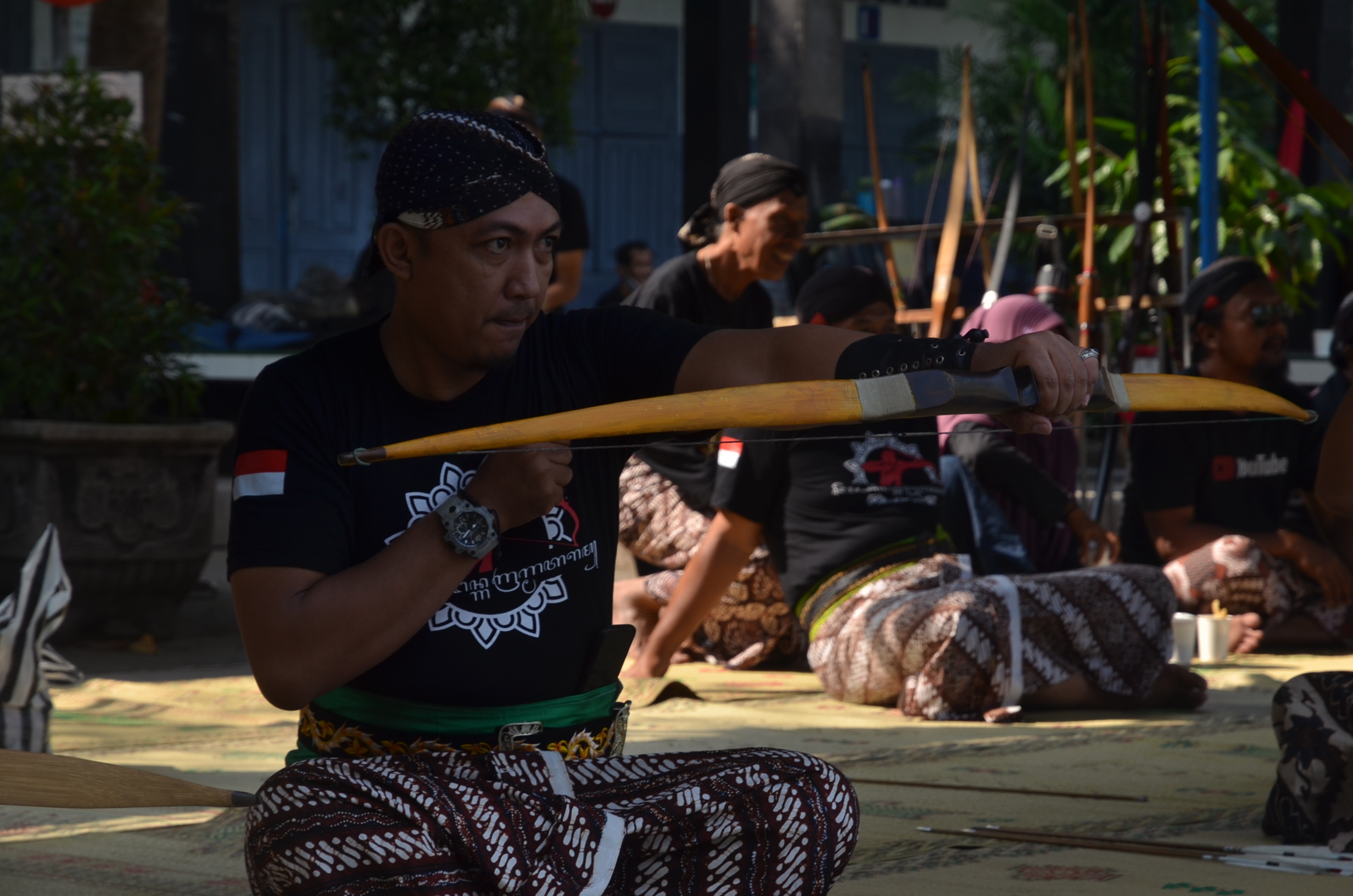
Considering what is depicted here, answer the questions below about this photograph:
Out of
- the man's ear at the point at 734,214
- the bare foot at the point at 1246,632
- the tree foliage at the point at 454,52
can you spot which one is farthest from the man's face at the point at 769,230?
the tree foliage at the point at 454,52

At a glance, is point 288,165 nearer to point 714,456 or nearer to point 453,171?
point 714,456

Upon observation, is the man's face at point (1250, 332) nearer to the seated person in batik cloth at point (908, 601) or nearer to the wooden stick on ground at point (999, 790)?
the seated person in batik cloth at point (908, 601)

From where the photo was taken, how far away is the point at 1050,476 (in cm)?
478

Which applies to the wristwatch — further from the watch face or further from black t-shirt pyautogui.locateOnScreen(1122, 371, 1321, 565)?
black t-shirt pyautogui.locateOnScreen(1122, 371, 1321, 565)

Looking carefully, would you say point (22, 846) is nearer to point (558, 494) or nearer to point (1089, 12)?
point (558, 494)

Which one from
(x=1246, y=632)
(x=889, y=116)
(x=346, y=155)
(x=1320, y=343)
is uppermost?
(x=889, y=116)

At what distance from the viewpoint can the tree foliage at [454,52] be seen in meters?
8.61

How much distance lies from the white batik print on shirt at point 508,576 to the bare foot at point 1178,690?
257 cm

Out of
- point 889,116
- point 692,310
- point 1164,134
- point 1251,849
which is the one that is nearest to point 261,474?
point 1251,849

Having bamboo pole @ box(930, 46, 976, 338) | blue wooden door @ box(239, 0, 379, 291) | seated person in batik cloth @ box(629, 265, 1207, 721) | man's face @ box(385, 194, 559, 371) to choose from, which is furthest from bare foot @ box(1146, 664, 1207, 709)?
blue wooden door @ box(239, 0, 379, 291)

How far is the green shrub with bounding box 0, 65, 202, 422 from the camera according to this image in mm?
5023

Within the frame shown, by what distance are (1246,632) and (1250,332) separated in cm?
95

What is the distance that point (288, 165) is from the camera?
12.3 metres

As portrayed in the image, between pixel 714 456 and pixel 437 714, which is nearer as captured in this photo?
pixel 437 714
